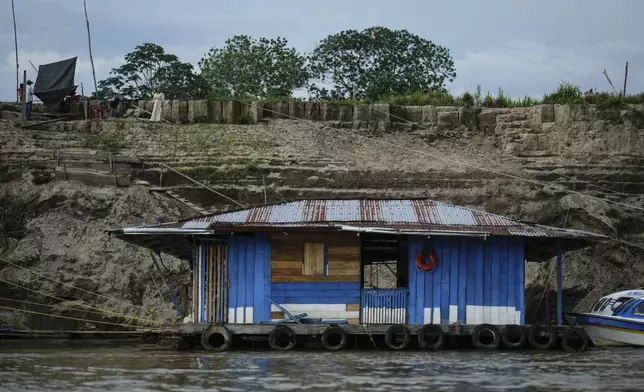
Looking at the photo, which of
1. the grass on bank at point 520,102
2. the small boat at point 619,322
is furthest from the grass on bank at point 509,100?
the small boat at point 619,322

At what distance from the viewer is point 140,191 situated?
34.8m

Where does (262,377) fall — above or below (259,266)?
below

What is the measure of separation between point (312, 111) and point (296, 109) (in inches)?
24.2

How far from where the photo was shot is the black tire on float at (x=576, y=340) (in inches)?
967

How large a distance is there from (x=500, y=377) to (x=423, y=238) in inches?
238

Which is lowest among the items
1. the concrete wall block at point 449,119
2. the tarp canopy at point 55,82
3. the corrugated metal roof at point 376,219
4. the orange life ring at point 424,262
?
the orange life ring at point 424,262

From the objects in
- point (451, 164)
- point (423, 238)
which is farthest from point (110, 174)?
point (423, 238)

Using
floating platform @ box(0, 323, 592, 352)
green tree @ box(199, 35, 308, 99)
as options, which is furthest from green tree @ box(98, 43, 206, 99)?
floating platform @ box(0, 323, 592, 352)

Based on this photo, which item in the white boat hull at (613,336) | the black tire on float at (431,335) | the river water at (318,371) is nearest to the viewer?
the river water at (318,371)

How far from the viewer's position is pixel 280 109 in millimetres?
A: 41688

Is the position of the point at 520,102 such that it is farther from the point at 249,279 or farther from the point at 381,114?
the point at 249,279

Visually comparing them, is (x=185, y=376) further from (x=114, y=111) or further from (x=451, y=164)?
(x=114, y=111)

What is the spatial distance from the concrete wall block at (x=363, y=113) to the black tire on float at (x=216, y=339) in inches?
731

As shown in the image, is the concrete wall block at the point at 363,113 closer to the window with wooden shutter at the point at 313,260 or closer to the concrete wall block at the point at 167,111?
the concrete wall block at the point at 167,111
